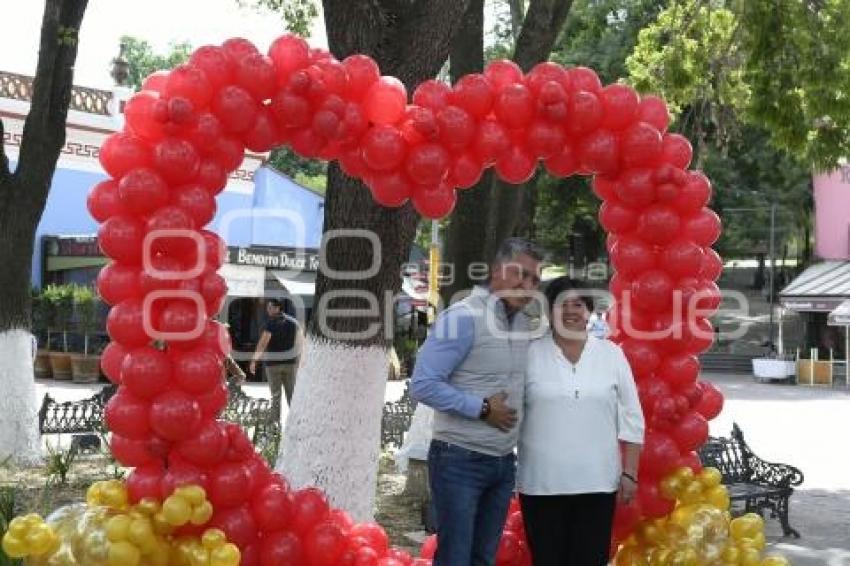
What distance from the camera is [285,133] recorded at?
5113 mm

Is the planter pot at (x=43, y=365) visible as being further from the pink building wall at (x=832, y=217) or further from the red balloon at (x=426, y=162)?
the pink building wall at (x=832, y=217)

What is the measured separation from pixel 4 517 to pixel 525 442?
3.07 m

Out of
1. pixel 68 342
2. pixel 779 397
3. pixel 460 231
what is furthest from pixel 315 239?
pixel 460 231

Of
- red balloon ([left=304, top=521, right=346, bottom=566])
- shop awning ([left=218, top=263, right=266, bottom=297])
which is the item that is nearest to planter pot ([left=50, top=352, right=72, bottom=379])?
shop awning ([left=218, top=263, right=266, bottom=297])

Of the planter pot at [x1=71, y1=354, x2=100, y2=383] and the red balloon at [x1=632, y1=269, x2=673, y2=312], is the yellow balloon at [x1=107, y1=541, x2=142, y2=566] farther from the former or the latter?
the planter pot at [x1=71, y1=354, x2=100, y2=383]

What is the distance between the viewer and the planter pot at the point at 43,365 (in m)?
22.6

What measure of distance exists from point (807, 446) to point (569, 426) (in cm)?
1102

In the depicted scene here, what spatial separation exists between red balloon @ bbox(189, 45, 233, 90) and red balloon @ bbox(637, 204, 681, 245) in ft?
7.49

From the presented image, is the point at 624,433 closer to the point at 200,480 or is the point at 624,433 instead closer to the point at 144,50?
the point at 200,480

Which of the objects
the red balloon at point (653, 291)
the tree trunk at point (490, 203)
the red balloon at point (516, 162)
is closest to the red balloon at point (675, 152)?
the red balloon at point (653, 291)

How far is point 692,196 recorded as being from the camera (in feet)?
18.5

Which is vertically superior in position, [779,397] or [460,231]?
[460,231]

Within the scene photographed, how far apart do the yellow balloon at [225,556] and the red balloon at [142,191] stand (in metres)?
1.54

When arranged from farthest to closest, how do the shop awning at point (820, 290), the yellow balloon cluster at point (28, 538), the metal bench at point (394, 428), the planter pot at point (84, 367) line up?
1. the shop awning at point (820, 290)
2. the planter pot at point (84, 367)
3. the metal bench at point (394, 428)
4. the yellow balloon cluster at point (28, 538)
